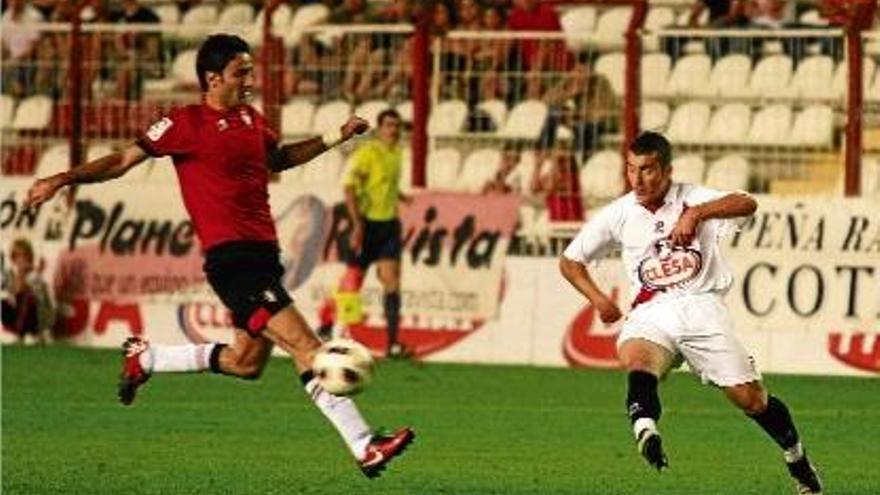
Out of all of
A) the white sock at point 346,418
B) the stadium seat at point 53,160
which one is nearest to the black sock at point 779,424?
the white sock at point 346,418

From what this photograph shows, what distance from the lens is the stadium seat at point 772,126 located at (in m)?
23.8

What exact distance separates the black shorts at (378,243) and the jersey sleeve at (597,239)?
11030 mm

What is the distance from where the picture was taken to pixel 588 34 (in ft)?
81.6

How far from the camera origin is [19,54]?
2750 centimetres

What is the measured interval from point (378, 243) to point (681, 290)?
11483 mm

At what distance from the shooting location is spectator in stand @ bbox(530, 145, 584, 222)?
24672 millimetres

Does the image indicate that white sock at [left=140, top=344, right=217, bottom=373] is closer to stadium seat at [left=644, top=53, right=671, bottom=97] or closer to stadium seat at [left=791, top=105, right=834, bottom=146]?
stadium seat at [left=791, top=105, right=834, bottom=146]

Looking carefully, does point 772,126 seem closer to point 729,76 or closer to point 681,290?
point 729,76

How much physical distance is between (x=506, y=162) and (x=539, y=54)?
1.05 metres

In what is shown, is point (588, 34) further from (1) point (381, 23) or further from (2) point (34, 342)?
(2) point (34, 342)

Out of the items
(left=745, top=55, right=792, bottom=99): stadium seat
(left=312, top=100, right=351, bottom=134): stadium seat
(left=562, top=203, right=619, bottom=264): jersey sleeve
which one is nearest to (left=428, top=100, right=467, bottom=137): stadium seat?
(left=312, top=100, right=351, bottom=134): stadium seat

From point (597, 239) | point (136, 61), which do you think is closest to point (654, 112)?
point (136, 61)

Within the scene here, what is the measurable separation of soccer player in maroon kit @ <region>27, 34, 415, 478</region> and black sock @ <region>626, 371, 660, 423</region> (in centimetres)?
144

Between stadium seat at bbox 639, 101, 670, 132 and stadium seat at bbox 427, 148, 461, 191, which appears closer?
stadium seat at bbox 639, 101, 670, 132
